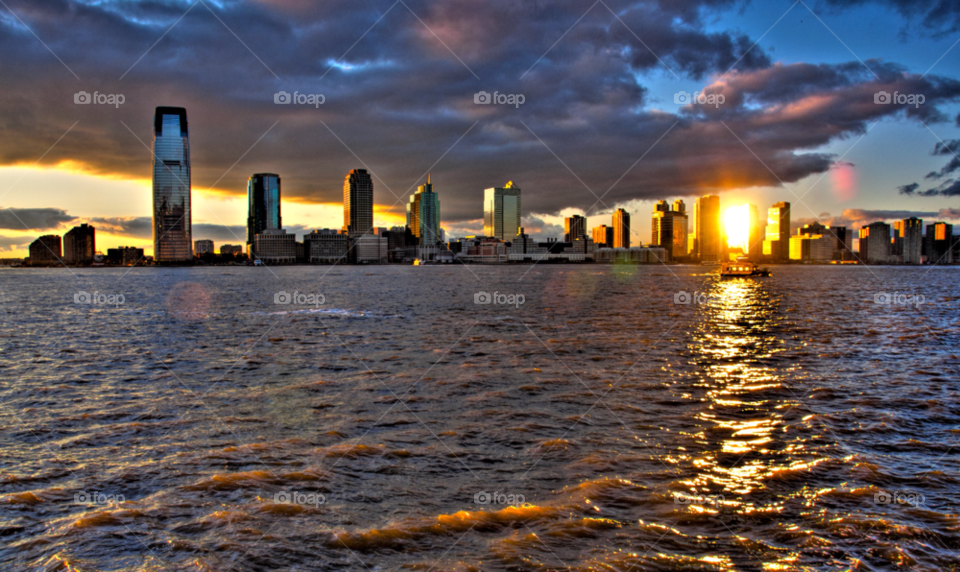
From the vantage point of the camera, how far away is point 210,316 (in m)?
49.5

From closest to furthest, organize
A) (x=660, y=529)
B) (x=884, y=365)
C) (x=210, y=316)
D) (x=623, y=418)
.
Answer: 1. (x=660, y=529)
2. (x=623, y=418)
3. (x=884, y=365)
4. (x=210, y=316)

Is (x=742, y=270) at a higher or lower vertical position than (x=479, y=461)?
higher

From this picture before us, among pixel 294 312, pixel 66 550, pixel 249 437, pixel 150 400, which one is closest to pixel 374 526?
pixel 66 550

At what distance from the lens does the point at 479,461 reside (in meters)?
12.4

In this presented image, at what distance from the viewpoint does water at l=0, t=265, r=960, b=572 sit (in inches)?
338

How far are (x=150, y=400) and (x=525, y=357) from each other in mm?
16345

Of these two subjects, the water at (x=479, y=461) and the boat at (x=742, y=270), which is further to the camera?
the boat at (x=742, y=270)

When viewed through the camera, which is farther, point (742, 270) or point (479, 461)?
point (742, 270)

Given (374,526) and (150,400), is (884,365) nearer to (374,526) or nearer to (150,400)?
(374,526)

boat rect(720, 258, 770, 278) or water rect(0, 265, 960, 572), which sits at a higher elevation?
boat rect(720, 258, 770, 278)

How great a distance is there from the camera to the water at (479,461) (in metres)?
8.59

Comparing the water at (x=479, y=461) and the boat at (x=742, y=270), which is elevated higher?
the boat at (x=742, y=270)

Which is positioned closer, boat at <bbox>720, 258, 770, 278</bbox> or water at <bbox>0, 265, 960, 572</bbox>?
water at <bbox>0, 265, 960, 572</bbox>

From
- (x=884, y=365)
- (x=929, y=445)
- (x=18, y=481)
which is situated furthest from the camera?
(x=884, y=365)
